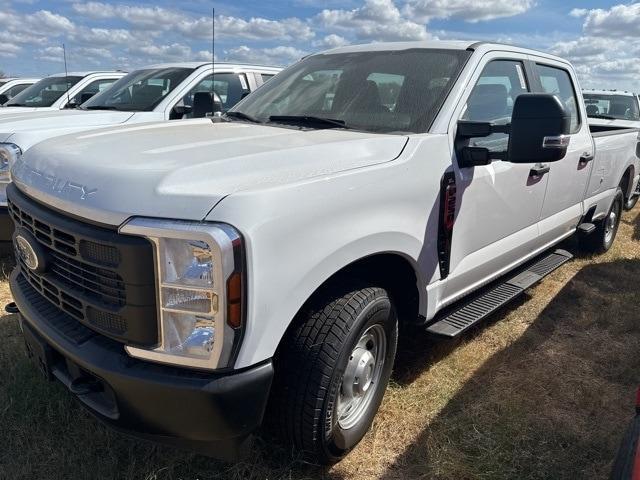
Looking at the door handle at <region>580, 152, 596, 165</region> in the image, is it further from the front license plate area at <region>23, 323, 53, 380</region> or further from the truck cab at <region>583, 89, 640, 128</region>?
the truck cab at <region>583, 89, 640, 128</region>

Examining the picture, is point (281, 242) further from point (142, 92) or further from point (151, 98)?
point (142, 92)

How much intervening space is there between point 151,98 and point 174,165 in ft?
15.6

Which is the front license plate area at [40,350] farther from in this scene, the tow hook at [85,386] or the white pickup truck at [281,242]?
the tow hook at [85,386]

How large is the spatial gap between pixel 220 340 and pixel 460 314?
1785 millimetres

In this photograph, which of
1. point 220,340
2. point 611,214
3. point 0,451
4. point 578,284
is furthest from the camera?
point 611,214

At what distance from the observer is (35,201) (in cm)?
234

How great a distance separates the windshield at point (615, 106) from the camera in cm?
1035

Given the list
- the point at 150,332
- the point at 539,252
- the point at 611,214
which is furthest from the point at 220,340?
the point at 611,214

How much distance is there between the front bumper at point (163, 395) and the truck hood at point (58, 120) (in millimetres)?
3350

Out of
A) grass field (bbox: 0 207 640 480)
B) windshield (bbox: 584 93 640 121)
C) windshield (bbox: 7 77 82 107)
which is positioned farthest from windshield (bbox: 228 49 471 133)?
windshield (bbox: 584 93 640 121)

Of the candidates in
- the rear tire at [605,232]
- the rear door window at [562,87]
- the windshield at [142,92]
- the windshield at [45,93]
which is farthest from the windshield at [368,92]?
the windshield at [45,93]

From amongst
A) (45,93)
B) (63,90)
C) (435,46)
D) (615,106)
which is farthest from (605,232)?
(45,93)

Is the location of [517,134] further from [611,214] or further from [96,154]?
[611,214]

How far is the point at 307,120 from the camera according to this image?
3.16 m
